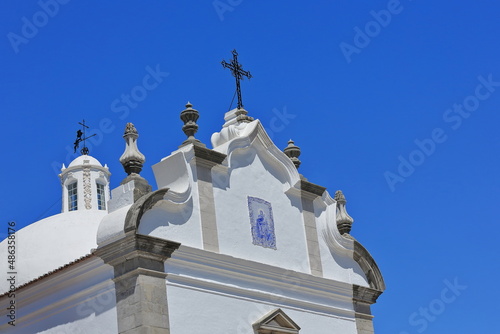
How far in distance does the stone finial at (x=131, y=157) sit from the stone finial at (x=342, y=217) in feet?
18.2

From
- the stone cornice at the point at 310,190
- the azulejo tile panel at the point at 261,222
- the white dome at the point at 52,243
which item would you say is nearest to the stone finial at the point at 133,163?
the azulejo tile panel at the point at 261,222

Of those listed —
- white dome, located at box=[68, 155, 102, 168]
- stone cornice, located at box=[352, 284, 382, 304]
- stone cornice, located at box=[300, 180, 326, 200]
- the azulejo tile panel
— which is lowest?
stone cornice, located at box=[352, 284, 382, 304]

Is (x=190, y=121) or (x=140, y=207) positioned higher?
(x=190, y=121)

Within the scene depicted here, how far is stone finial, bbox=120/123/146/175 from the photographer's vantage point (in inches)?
611

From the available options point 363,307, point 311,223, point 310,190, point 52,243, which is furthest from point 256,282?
point 52,243

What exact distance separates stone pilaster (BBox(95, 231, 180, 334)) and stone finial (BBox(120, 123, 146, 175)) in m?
1.51

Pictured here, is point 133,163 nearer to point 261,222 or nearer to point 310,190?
point 261,222

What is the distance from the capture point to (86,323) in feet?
48.9

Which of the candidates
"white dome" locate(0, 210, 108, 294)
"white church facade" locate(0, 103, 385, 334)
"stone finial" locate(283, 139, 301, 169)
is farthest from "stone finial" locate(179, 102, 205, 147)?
"white dome" locate(0, 210, 108, 294)

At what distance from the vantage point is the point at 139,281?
14.3 m

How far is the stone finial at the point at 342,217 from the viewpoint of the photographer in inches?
760

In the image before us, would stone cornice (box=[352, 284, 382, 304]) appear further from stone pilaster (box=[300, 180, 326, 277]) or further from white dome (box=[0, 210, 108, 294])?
white dome (box=[0, 210, 108, 294])

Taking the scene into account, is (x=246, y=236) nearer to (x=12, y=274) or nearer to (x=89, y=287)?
(x=89, y=287)

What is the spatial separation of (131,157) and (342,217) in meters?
5.86
